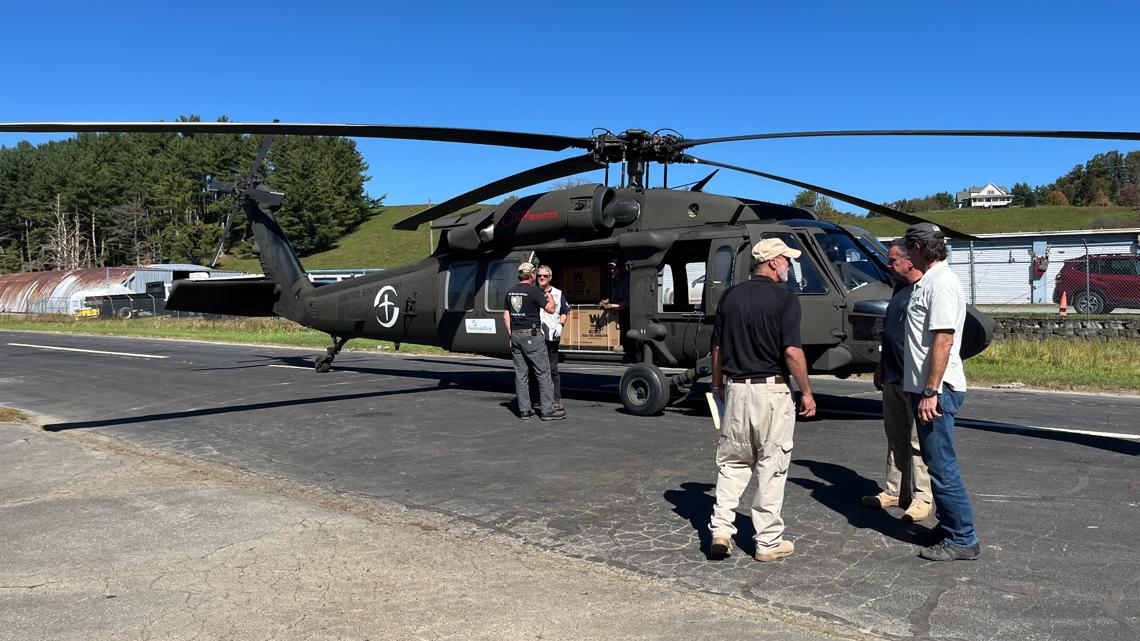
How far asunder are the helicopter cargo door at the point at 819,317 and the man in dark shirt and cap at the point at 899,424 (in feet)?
10.9

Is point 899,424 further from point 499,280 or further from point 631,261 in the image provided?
point 499,280

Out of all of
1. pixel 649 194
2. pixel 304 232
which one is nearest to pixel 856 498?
pixel 649 194

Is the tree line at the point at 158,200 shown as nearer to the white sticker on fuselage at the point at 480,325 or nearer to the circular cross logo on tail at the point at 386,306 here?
the circular cross logo on tail at the point at 386,306

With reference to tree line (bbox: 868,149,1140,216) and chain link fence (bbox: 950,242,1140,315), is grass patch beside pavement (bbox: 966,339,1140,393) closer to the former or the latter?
chain link fence (bbox: 950,242,1140,315)

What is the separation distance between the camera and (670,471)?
6762 mm

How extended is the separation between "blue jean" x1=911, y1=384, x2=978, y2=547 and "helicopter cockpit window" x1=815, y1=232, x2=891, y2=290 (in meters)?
4.70

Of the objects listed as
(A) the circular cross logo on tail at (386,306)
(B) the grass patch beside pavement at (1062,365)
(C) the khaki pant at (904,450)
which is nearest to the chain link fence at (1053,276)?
(B) the grass patch beside pavement at (1062,365)

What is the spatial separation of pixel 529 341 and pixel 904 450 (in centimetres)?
525

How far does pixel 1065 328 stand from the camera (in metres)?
18.0

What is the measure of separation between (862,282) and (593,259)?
156 inches

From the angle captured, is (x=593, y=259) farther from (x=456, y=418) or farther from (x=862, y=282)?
(x=862, y=282)

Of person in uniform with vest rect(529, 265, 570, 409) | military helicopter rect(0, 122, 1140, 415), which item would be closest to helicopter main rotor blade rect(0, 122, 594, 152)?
military helicopter rect(0, 122, 1140, 415)

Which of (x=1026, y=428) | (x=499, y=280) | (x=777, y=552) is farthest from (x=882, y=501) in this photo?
(x=499, y=280)

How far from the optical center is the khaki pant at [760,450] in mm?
4461
